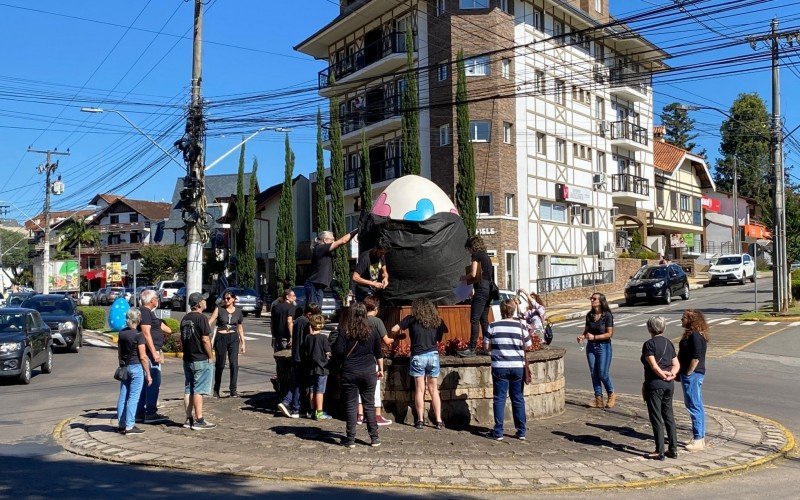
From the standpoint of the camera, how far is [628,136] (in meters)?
47.1

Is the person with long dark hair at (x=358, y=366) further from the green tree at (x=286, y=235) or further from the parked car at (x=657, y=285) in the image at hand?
the green tree at (x=286, y=235)

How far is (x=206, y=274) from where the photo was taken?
2280 inches

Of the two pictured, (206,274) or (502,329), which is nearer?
(502,329)

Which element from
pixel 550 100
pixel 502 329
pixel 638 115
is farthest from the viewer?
pixel 638 115

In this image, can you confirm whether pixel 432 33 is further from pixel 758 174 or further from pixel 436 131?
pixel 758 174

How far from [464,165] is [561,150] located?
8819 mm

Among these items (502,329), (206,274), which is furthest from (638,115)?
(502,329)

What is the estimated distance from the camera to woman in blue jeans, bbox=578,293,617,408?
11.7m

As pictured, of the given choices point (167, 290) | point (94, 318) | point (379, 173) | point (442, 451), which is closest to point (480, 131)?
point (379, 173)

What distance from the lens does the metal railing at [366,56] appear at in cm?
3988

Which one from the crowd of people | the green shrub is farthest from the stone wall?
the green shrub

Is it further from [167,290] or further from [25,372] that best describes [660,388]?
[167,290]

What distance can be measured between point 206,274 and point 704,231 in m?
38.8

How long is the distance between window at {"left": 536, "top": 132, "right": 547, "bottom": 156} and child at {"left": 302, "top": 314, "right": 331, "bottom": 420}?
30279 mm
